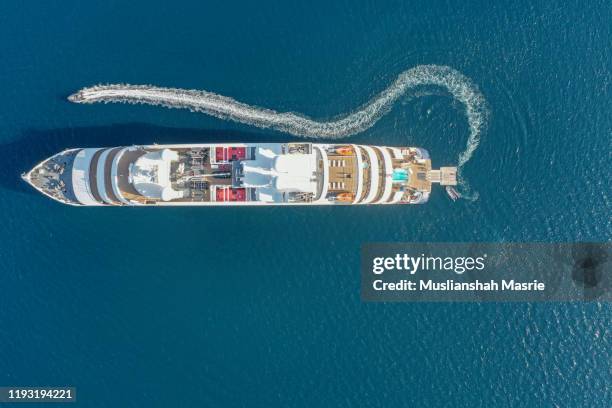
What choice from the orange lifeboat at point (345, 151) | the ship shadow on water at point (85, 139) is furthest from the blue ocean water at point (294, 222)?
the orange lifeboat at point (345, 151)

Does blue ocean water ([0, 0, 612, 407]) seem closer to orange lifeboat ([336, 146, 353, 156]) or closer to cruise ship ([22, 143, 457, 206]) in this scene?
cruise ship ([22, 143, 457, 206])

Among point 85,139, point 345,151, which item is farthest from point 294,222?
point 85,139

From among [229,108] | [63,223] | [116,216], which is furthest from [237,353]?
[229,108]

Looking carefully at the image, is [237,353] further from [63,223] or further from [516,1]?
[516,1]

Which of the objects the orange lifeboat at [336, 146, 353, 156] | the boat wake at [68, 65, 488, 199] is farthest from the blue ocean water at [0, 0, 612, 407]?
the orange lifeboat at [336, 146, 353, 156]

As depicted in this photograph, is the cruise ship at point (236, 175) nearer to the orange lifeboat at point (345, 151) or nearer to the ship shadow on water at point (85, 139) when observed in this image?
the orange lifeboat at point (345, 151)

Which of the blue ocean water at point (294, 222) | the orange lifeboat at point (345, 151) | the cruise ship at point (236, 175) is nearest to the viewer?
the cruise ship at point (236, 175)
